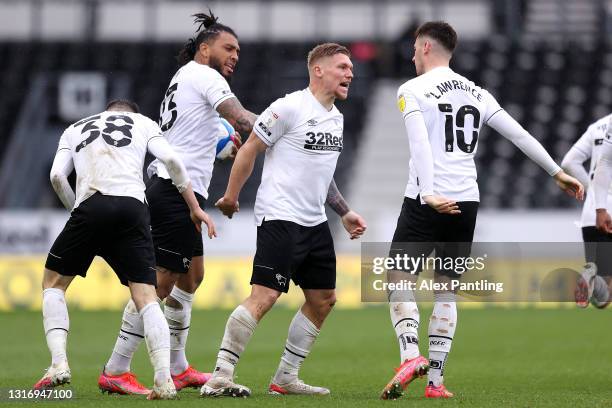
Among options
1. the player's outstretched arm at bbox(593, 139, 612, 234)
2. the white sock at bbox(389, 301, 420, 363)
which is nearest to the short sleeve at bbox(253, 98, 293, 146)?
the white sock at bbox(389, 301, 420, 363)

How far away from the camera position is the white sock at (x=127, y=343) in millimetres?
8508

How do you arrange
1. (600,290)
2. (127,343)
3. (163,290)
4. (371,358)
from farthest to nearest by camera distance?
(371,358) < (600,290) < (163,290) < (127,343)

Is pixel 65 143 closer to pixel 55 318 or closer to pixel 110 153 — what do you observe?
pixel 110 153

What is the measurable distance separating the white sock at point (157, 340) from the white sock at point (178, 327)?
1.18m

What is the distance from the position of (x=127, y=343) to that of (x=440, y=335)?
2.22 meters

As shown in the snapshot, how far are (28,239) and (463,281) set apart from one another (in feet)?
50.8

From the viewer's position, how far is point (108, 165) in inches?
312

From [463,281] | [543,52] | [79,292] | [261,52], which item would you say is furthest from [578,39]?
[463,281]

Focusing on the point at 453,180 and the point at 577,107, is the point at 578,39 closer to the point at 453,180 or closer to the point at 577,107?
the point at 577,107

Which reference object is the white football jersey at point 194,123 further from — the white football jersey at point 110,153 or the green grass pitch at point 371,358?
the green grass pitch at point 371,358

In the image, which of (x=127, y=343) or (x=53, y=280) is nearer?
(x=53, y=280)

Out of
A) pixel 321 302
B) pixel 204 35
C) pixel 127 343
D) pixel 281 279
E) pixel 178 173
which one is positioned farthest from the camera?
pixel 204 35

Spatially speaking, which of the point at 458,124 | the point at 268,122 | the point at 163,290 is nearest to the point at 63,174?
the point at 163,290

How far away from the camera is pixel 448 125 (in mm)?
7984
